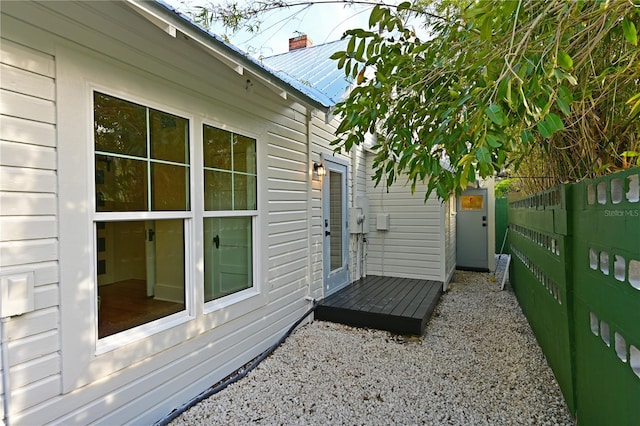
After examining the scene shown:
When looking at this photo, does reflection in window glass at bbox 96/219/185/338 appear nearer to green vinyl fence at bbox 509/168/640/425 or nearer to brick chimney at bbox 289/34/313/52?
green vinyl fence at bbox 509/168/640/425

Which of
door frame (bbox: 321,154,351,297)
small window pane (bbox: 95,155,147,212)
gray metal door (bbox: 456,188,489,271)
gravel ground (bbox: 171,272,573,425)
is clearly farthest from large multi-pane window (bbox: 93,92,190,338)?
gray metal door (bbox: 456,188,489,271)

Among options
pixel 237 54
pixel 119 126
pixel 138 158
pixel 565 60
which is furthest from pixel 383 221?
pixel 565 60

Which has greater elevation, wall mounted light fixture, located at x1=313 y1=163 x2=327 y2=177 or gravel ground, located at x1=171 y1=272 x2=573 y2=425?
wall mounted light fixture, located at x1=313 y1=163 x2=327 y2=177

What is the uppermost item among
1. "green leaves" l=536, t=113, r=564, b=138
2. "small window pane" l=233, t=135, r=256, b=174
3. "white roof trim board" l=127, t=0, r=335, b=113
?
"white roof trim board" l=127, t=0, r=335, b=113

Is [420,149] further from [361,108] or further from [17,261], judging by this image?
[17,261]

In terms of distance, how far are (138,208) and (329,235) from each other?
9.68 ft

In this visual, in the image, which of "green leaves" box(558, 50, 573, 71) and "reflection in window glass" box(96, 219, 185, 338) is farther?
"reflection in window glass" box(96, 219, 185, 338)

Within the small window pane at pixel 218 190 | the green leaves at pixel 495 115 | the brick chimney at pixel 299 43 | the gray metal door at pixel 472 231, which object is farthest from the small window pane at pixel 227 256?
the gray metal door at pixel 472 231

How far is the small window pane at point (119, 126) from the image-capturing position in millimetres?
2059

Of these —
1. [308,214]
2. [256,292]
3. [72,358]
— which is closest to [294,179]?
[308,214]

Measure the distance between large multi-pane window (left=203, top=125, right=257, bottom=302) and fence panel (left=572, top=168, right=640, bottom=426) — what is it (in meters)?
2.68

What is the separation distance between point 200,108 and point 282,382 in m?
2.45

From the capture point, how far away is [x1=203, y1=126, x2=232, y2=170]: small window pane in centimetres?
284

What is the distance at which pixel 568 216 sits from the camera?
7.27 feet
